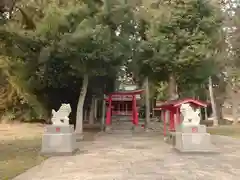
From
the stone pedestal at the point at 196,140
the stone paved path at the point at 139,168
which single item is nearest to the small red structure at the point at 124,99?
the stone pedestal at the point at 196,140

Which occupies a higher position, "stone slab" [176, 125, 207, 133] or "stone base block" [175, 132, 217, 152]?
"stone slab" [176, 125, 207, 133]

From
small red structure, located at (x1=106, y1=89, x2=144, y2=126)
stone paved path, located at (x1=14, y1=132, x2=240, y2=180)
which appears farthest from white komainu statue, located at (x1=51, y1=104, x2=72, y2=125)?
small red structure, located at (x1=106, y1=89, x2=144, y2=126)

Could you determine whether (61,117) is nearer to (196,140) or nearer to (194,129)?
(194,129)

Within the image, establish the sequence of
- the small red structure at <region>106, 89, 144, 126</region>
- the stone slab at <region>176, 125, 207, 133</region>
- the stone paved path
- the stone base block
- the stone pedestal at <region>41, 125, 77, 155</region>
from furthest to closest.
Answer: the small red structure at <region>106, 89, 144, 126</region> < the stone slab at <region>176, 125, 207, 133</region> < the stone base block < the stone pedestal at <region>41, 125, 77, 155</region> < the stone paved path

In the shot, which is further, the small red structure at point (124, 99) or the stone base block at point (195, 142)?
the small red structure at point (124, 99)

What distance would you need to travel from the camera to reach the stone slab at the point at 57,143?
36.4 ft

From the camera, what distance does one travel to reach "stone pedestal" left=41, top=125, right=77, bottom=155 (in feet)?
36.4

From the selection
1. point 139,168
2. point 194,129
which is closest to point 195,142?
point 194,129

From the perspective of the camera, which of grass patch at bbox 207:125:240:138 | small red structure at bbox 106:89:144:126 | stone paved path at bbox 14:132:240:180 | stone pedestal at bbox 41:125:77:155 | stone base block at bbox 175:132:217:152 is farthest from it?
small red structure at bbox 106:89:144:126

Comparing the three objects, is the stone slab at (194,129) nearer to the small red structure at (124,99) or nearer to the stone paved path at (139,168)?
the stone paved path at (139,168)

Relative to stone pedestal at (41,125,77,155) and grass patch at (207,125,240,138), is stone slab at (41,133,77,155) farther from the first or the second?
grass patch at (207,125,240,138)

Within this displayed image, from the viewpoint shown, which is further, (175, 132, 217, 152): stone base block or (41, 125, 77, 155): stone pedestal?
(175, 132, 217, 152): stone base block

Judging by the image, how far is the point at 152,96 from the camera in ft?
121

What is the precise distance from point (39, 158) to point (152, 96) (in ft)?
91.5
